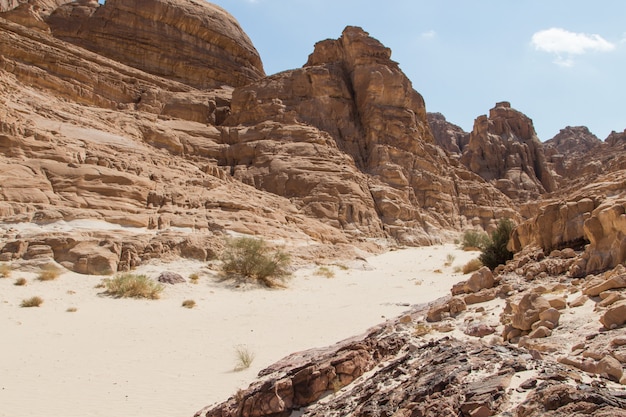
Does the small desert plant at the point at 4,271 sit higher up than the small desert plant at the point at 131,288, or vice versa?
the small desert plant at the point at 4,271

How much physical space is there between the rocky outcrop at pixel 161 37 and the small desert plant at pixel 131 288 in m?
35.5

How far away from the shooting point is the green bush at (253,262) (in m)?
18.2

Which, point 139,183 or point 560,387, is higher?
point 139,183

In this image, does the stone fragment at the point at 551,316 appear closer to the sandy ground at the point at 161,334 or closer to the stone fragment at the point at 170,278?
the sandy ground at the point at 161,334

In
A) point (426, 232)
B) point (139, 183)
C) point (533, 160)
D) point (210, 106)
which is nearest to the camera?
point (139, 183)

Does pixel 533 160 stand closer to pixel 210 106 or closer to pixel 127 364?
pixel 210 106

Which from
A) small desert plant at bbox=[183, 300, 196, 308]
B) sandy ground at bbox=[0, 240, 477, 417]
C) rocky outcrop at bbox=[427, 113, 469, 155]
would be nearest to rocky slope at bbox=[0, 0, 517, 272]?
sandy ground at bbox=[0, 240, 477, 417]

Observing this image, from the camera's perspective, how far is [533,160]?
70812mm

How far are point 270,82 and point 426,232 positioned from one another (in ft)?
63.7

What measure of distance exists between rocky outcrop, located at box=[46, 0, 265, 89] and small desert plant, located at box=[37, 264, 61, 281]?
113ft

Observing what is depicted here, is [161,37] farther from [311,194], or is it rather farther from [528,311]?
[528,311]

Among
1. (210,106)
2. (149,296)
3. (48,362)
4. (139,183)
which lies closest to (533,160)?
(210,106)

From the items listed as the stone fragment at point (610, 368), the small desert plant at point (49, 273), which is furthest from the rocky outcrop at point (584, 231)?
the small desert plant at point (49, 273)

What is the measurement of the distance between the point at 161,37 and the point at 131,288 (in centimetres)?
4048
